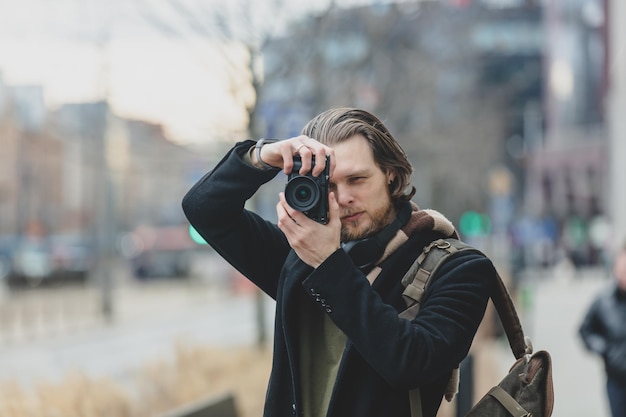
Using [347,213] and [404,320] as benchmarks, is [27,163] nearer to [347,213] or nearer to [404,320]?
[347,213]

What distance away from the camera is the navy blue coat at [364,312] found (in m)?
2.16

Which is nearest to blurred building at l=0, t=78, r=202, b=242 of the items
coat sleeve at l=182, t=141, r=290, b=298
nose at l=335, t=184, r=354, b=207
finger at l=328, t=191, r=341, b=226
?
coat sleeve at l=182, t=141, r=290, b=298

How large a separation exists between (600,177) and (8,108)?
50116 mm

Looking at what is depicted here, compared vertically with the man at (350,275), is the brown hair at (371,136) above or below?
above

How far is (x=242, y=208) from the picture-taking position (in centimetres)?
257

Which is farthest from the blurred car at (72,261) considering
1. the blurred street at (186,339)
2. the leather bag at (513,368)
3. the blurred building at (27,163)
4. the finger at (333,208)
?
the finger at (333,208)

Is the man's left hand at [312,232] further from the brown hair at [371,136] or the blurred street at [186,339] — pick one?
the blurred street at [186,339]

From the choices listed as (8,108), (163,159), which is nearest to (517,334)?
(8,108)

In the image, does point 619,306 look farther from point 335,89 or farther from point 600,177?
point 600,177

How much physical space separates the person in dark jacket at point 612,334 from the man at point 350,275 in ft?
13.1

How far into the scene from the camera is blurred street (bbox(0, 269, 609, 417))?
10.8m

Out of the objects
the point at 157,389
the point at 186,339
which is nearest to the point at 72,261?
the point at 186,339

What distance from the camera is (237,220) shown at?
2605 mm

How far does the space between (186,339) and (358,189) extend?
7700 millimetres
